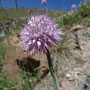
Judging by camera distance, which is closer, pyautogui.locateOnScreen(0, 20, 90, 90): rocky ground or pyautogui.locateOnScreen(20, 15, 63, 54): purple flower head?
pyautogui.locateOnScreen(20, 15, 63, 54): purple flower head

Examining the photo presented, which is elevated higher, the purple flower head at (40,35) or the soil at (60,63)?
the purple flower head at (40,35)

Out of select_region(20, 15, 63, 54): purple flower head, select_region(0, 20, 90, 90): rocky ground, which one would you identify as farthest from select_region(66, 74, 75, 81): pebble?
select_region(20, 15, 63, 54): purple flower head

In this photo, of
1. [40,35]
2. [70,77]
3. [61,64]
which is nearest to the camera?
[40,35]

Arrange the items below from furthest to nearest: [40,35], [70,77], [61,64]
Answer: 1. [61,64]
2. [70,77]
3. [40,35]

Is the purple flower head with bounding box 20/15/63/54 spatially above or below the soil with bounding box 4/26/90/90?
above

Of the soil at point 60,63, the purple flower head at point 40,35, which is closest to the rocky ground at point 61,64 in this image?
the soil at point 60,63

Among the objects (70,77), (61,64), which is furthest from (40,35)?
(61,64)

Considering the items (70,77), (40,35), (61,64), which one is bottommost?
(70,77)

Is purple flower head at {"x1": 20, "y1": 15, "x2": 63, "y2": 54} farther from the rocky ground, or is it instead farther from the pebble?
the pebble

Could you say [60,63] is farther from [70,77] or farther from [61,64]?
[70,77]

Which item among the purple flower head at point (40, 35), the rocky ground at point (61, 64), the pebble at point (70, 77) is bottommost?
the pebble at point (70, 77)

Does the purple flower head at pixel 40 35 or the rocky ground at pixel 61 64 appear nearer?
the purple flower head at pixel 40 35

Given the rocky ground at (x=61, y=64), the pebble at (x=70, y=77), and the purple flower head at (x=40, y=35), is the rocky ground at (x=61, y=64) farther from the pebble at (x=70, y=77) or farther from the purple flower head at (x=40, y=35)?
the purple flower head at (x=40, y=35)
